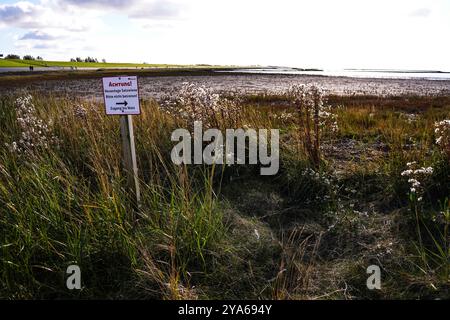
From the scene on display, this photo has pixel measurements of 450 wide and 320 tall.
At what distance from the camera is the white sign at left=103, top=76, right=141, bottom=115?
→ 3787 millimetres

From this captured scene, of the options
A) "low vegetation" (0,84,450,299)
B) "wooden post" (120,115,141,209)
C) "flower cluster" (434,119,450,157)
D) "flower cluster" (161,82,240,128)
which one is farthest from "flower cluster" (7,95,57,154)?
"flower cluster" (434,119,450,157)

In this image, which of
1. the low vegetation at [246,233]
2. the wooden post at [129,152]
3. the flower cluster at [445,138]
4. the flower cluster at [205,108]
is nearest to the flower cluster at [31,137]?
the low vegetation at [246,233]

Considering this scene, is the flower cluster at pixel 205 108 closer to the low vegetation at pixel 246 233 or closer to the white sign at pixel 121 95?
the low vegetation at pixel 246 233

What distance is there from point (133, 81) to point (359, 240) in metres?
2.64

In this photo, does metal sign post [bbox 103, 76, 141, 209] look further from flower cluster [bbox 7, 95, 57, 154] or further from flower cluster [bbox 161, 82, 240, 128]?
flower cluster [bbox 161, 82, 240, 128]

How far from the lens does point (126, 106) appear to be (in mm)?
3850

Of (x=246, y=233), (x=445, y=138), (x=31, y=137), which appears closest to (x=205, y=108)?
(x=31, y=137)

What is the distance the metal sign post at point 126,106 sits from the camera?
3797mm

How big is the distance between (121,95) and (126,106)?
4.7 inches

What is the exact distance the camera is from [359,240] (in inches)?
150

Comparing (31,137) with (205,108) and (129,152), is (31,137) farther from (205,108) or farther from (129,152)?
(205,108)
